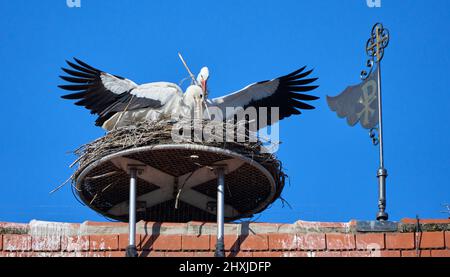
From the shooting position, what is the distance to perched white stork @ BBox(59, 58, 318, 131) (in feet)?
61.5

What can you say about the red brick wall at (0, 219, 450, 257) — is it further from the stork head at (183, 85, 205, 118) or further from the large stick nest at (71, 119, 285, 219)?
the stork head at (183, 85, 205, 118)

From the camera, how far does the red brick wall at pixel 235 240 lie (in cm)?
1595

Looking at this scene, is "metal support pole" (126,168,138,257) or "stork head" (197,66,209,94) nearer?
"metal support pole" (126,168,138,257)

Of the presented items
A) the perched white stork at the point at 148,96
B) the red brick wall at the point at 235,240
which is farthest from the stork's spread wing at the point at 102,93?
the red brick wall at the point at 235,240

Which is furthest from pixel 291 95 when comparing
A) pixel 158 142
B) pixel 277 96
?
pixel 158 142

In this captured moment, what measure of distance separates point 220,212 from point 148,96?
2375mm

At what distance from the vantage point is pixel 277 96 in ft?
64.8

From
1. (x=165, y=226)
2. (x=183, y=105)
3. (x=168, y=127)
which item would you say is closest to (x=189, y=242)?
(x=165, y=226)

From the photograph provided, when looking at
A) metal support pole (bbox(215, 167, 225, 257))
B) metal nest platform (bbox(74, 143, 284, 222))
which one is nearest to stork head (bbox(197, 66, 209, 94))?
metal nest platform (bbox(74, 143, 284, 222))

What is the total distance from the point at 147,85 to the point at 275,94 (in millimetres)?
1749

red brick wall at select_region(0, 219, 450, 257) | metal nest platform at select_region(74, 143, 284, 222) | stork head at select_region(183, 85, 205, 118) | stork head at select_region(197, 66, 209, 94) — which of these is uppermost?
stork head at select_region(197, 66, 209, 94)

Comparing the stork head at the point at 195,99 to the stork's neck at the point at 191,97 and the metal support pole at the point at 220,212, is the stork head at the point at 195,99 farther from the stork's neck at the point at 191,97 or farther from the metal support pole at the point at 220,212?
the metal support pole at the point at 220,212

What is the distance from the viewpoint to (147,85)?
1883 centimetres

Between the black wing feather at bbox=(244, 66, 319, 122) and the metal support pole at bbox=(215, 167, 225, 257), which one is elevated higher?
the black wing feather at bbox=(244, 66, 319, 122)
